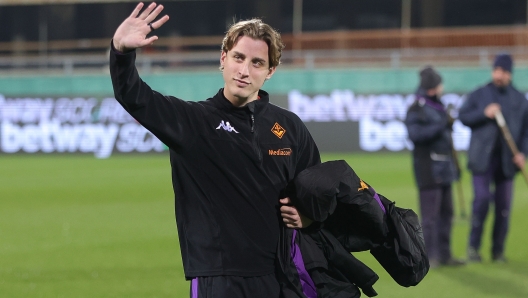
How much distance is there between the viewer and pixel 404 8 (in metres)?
33.0

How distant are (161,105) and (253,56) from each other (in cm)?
52

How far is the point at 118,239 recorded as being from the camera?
11.0 m

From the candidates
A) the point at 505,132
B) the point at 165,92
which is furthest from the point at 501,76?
the point at 165,92

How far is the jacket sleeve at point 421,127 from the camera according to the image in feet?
30.1

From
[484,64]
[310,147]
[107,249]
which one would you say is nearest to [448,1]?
[484,64]

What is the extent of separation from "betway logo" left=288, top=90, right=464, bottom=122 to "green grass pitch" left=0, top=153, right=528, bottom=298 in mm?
2924

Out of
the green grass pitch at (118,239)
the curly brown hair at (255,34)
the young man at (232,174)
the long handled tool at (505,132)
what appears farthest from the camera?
the long handled tool at (505,132)

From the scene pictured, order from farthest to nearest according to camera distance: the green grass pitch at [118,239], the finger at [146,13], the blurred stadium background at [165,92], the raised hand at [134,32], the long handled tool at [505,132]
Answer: the long handled tool at [505,132], the blurred stadium background at [165,92], the green grass pitch at [118,239], the finger at [146,13], the raised hand at [134,32]

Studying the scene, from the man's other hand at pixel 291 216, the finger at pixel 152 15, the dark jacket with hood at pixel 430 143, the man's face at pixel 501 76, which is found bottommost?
the dark jacket with hood at pixel 430 143

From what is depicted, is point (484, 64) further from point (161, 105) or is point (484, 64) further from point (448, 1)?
point (161, 105)

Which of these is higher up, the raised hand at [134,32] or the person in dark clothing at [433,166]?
Result: the raised hand at [134,32]

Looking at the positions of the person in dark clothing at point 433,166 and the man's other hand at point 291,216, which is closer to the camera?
the man's other hand at point 291,216

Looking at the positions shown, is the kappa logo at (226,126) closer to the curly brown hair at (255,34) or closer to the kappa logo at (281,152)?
the kappa logo at (281,152)

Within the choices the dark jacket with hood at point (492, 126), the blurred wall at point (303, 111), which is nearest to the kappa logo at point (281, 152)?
the dark jacket with hood at point (492, 126)
